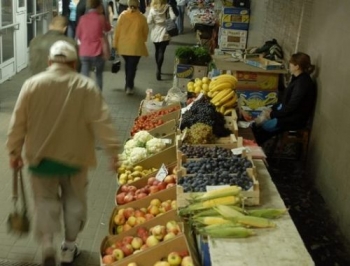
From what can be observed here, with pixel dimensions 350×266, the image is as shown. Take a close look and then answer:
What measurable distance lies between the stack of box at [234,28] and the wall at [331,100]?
4057 millimetres

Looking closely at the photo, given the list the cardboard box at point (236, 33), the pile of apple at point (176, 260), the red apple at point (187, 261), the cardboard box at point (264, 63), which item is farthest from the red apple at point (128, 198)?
the cardboard box at point (236, 33)

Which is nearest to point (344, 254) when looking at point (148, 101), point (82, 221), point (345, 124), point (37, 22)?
point (345, 124)

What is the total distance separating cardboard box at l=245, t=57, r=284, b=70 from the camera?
24.8ft

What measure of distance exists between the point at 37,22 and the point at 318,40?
773 centimetres

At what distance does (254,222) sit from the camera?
11.4 feet

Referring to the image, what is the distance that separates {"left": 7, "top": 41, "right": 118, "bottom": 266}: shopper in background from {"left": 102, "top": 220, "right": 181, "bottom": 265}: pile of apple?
432 mm

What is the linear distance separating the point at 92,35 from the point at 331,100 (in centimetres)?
376

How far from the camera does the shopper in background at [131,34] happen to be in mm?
9031

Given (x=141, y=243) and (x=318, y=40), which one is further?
(x=318, y=40)

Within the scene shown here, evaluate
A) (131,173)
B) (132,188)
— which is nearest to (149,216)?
(132,188)

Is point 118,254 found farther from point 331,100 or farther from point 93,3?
point 93,3

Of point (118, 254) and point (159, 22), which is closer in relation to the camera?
point (118, 254)

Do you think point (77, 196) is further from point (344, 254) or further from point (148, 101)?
point (148, 101)

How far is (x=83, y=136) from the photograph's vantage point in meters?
3.60
